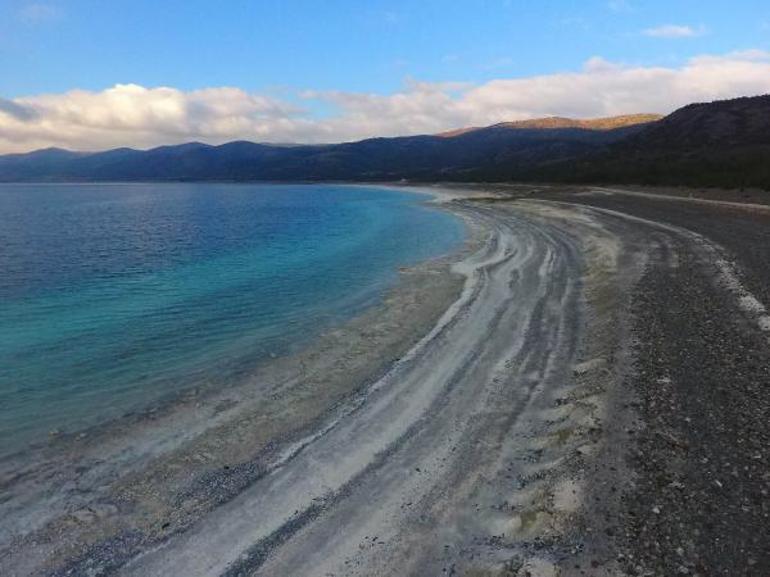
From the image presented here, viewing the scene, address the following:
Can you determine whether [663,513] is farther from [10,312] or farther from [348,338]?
[10,312]

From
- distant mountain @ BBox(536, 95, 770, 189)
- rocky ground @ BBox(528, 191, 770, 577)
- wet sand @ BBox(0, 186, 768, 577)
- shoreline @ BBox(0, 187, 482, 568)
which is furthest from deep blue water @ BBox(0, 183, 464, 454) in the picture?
distant mountain @ BBox(536, 95, 770, 189)

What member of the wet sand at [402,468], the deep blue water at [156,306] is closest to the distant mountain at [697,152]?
the deep blue water at [156,306]

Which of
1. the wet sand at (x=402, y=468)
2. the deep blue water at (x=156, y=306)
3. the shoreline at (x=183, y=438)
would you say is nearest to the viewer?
the wet sand at (x=402, y=468)

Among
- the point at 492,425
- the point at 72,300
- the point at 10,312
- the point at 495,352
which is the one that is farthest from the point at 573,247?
the point at 10,312

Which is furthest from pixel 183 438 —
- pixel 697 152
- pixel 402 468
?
pixel 697 152

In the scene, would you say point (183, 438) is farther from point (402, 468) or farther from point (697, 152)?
point (697, 152)

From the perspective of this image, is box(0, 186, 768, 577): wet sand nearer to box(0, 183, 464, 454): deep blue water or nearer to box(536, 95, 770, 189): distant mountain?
box(0, 183, 464, 454): deep blue water

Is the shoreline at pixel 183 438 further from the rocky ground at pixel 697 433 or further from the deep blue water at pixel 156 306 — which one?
the rocky ground at pixel 697 433
